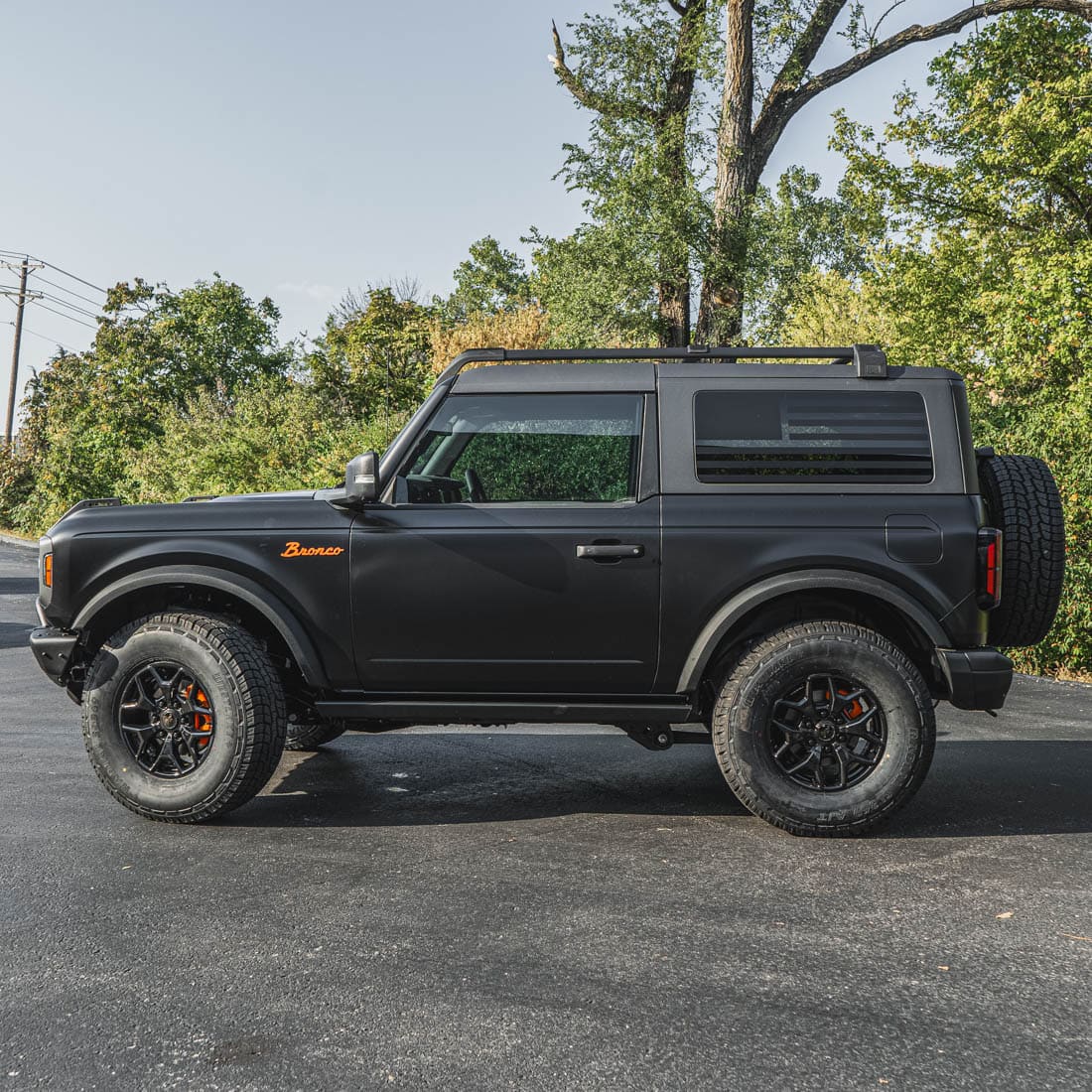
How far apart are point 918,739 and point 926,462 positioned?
1.21 meters

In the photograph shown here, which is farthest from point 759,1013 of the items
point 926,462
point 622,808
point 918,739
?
point 926,462

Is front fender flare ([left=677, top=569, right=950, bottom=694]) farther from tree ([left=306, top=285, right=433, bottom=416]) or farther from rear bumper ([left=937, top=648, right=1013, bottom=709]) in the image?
tree ([left=306, top=285, right=433, bottom=416])

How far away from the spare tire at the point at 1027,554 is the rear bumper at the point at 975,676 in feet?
0.97

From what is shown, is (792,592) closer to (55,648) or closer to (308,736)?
(308,736)

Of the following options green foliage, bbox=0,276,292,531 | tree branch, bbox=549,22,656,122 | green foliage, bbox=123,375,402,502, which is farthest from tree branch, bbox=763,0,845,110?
green foliage, bbox=0,276,292,531

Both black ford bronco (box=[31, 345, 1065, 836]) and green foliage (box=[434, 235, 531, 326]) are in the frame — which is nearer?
black ford bronco (box=[31, 345, 1065, 836])

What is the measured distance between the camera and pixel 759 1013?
3045 millimetres

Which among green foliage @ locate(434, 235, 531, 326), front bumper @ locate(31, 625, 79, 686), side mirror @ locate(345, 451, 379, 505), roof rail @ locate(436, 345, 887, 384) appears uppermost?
green foliage @ locate(434, 235, 531, 326)

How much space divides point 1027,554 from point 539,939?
8.98 ft

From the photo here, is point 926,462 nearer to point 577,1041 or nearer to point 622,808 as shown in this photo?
point 622,808

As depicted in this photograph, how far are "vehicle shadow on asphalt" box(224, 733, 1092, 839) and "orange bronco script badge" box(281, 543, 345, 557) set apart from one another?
4.07 ft

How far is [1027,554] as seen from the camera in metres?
4.73

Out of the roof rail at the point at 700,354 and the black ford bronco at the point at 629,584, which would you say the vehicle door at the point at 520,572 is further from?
the roof rail at the point at 700,354

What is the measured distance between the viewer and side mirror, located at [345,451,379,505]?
4738 mm
